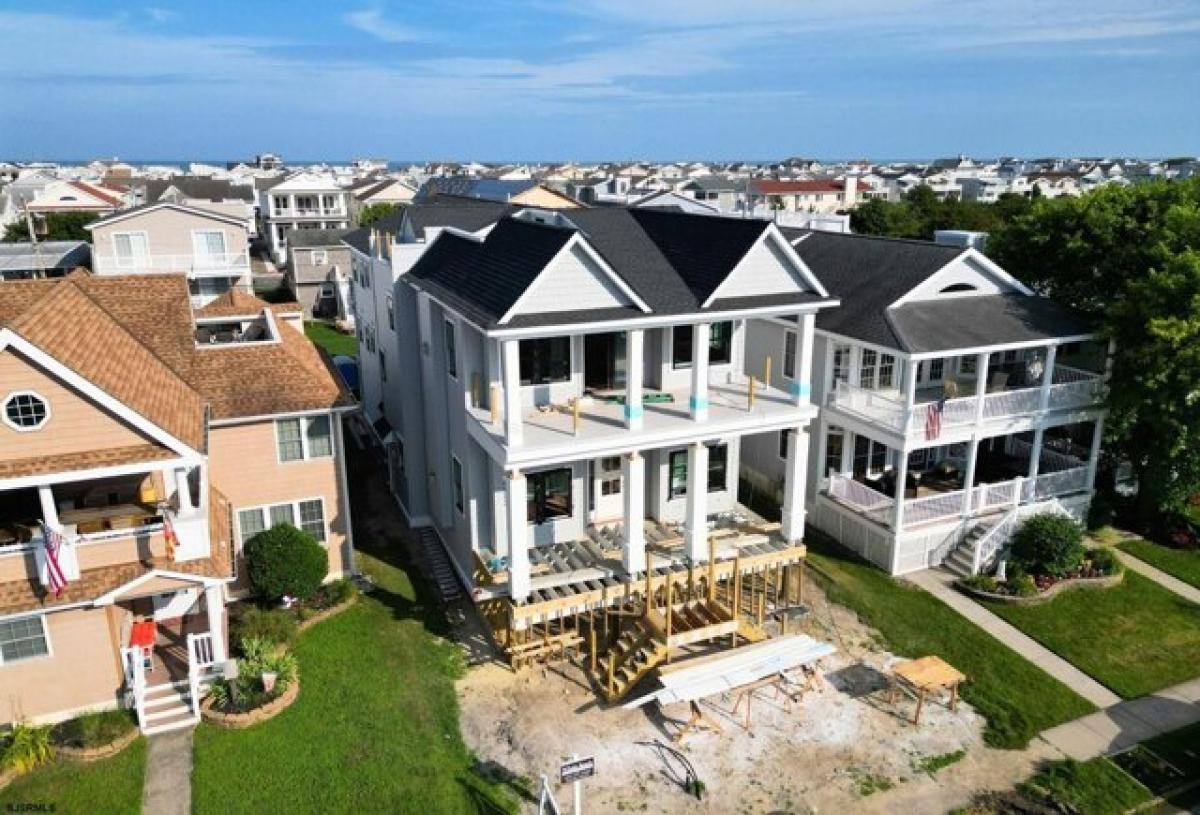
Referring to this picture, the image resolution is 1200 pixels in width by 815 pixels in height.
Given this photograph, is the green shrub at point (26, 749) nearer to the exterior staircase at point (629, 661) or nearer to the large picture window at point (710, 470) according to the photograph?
the exterior staircase at point (629, 661)

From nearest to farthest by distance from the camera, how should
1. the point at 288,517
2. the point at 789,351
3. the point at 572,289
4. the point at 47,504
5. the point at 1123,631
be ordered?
the point at 47,504
the point at 572,289
the point at 1123,631
the point at 288,517
the point at 789,351

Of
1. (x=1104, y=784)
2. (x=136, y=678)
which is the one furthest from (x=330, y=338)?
(x=1104, y=784)

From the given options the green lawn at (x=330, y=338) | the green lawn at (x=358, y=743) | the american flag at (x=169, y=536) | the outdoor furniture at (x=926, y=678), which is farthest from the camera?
the green lawn at (x=330, y=338)

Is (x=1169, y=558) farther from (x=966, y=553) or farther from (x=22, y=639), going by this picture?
(x=22, y=639)

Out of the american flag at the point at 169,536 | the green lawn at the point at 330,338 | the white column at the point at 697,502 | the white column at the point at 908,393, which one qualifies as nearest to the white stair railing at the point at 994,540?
the white column at the point at 908,393

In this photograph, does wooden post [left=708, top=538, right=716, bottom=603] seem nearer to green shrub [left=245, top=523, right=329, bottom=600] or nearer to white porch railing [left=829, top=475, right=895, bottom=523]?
white porch railing [left=829, top=475, right=895, bottom=523]
